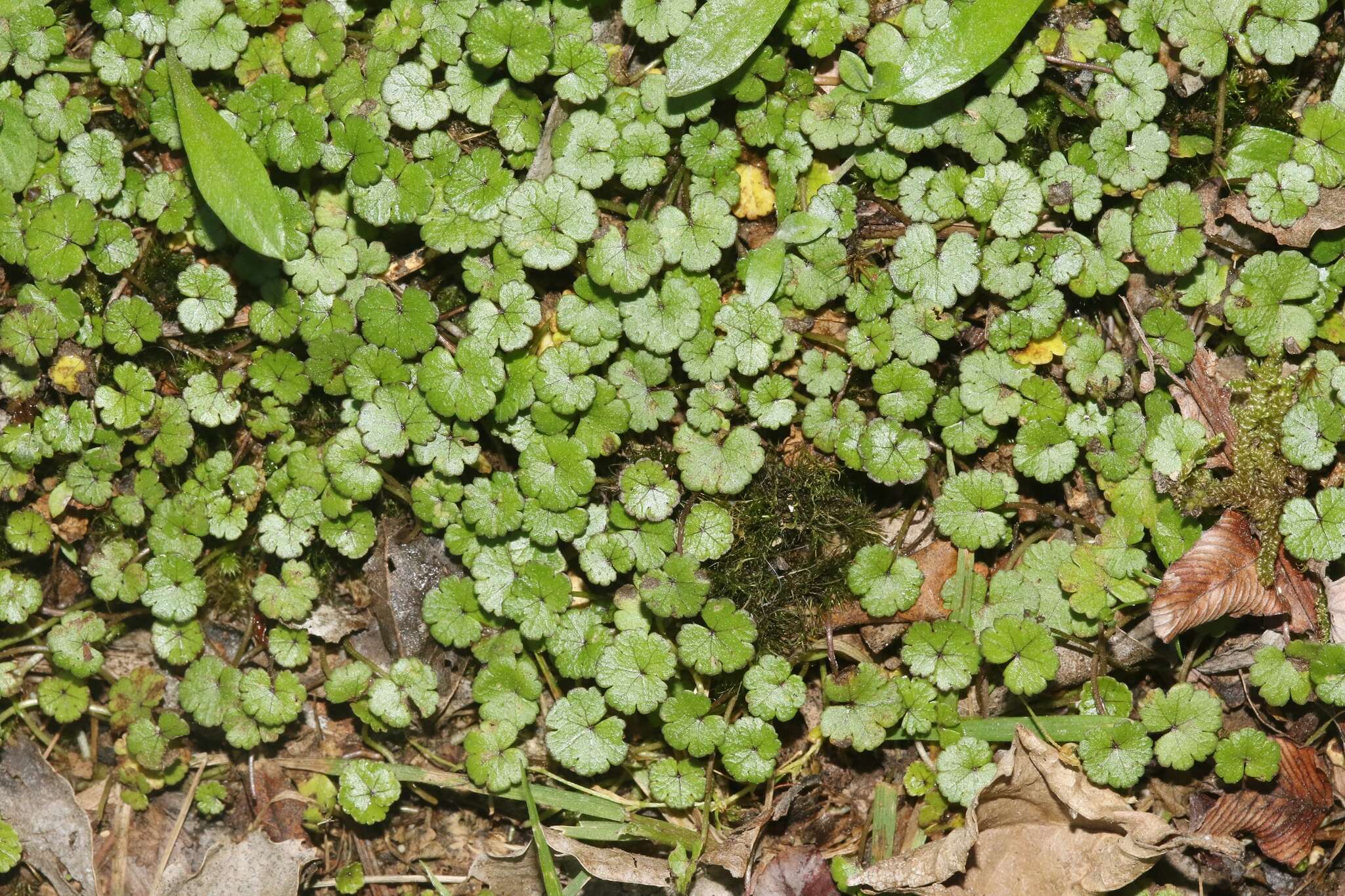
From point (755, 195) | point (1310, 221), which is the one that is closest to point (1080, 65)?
point (1310, 221)

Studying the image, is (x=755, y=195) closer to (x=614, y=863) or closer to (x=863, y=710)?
(x=863, y=710)

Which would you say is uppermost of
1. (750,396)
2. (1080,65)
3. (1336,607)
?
(1080,65)

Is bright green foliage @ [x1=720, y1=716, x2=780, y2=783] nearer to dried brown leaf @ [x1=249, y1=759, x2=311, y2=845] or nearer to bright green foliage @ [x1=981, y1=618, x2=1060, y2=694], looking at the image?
bright green foliage @ [x1=981, y1=618, x2=1060, y2=694]

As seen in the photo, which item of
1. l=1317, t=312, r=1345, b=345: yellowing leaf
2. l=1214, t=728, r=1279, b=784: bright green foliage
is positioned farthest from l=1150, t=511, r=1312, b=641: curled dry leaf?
l=1317, t=312, r=1345, b=345: yellowing leaf

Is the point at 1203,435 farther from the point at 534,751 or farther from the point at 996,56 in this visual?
the point at 534,751

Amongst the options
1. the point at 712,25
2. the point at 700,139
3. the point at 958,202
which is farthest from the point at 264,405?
the point at 958,202
